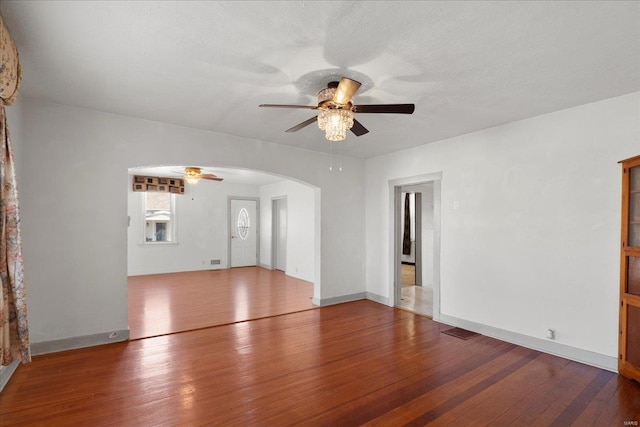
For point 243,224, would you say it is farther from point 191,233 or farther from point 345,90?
point 345,90

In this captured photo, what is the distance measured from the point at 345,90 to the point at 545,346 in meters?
3.58

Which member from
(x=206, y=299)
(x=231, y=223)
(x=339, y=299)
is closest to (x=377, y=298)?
(x=339, y=299)

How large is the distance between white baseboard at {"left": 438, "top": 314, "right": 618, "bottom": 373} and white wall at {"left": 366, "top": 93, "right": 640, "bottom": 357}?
0.19 feet

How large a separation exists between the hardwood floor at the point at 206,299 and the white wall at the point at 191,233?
1.30 ft

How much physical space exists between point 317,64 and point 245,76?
2.16 feet

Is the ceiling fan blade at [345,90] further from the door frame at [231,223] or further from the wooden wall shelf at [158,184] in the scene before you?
the door frame at [231,223]

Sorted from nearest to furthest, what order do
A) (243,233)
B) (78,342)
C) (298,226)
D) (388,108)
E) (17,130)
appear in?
(388,108)
(17,130)
(78,342)
(298,226)
(243,233)

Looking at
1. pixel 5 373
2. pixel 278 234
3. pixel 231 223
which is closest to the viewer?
pixel 5 373

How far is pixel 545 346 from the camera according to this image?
348cm

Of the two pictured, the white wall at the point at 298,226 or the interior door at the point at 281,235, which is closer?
the white wall at the point at 298,226

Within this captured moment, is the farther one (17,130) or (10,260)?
(17,130)

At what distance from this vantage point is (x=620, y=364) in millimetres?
2932

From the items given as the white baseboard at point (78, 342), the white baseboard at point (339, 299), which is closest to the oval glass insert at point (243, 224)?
the white baseboard at point (339, 299)

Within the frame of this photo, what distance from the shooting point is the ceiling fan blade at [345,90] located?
2356 mm
